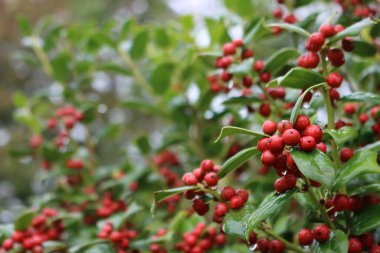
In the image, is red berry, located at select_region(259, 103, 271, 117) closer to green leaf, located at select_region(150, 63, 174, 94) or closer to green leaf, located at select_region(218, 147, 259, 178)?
green leaf, located at select_region(218, 147, 259, 178)

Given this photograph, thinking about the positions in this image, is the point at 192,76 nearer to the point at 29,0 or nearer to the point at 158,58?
the point at 158,58

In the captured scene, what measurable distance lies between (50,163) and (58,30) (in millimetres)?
892

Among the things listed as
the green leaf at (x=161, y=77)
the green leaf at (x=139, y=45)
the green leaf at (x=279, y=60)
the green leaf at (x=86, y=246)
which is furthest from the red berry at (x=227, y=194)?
the green leaf at (x=139, y=45)

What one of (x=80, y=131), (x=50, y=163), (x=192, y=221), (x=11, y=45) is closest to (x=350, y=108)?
(x=192, y=221)

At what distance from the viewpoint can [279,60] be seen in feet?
5.83

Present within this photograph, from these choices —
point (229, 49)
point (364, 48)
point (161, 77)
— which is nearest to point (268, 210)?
point (229, 49)

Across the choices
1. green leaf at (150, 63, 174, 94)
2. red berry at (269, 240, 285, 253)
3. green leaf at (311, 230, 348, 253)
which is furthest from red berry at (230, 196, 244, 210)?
green leaf at (150, 63, 174, 94)

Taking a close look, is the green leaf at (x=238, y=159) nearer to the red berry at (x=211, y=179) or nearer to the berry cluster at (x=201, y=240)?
the red berry at (x=211, y=179)

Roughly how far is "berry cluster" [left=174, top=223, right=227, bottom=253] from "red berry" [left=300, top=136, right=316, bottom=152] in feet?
2.51

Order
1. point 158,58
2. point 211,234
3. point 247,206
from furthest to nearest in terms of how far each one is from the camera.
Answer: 1. point 158,58
2. point 211,234
3. point 247,206

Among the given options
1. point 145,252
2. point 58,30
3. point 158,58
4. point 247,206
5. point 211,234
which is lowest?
point 145,252

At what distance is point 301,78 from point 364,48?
2.46 feet

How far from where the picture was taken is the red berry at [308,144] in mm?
1147

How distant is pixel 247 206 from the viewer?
59.0 inches
